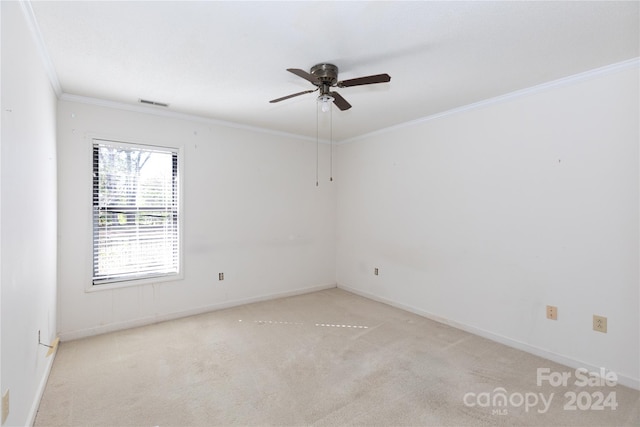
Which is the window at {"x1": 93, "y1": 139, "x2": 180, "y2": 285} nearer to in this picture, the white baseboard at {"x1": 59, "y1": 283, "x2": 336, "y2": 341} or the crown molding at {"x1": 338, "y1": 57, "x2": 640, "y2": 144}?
the white baseboard at {"x1": 59, "y1": 283, "x2": 336, "y2": 341}

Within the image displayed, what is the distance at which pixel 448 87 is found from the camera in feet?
9.45

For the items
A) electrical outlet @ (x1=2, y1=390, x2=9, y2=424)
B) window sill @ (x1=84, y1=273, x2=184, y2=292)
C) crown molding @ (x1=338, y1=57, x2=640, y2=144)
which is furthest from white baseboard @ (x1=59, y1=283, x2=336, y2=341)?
crown molding @ (x1=338, y1=57, x2=640, y2=144)

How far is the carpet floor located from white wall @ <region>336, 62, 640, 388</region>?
13.3 inches

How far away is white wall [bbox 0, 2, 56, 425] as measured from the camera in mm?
1522

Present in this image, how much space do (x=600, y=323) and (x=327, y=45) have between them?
297 cm

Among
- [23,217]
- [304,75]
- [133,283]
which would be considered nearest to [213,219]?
[133,283]

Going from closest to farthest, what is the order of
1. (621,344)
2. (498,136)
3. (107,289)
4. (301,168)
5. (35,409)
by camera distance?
1. (35,409)
2. (621,344)
3. (498,136)
4. (107,289)
5. (301,168)

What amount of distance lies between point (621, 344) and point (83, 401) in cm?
392

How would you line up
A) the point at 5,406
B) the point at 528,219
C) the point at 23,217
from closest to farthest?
the point at 5,406 < the point at 23,217 < the point at 528,219

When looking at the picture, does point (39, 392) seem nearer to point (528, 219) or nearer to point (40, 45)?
point (40, 45)

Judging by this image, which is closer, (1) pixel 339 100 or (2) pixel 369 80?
(2) pixel 369 80

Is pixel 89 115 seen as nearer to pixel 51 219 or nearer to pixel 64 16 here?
pixel 51 219

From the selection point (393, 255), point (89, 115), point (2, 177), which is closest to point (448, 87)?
point (393, 255)

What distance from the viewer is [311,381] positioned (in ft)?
7.95
